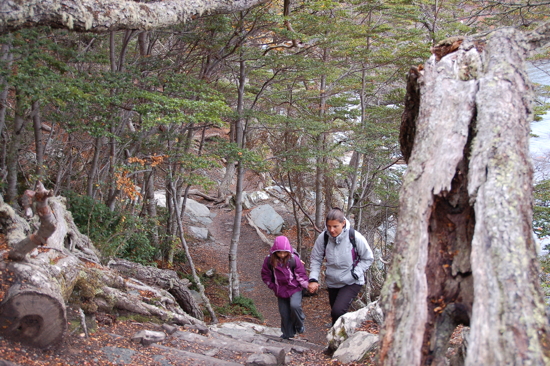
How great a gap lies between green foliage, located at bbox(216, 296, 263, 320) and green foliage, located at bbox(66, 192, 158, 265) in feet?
7.81

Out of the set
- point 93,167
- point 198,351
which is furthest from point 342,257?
point 93,167

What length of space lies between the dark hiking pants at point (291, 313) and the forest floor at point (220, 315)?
1.80 feet

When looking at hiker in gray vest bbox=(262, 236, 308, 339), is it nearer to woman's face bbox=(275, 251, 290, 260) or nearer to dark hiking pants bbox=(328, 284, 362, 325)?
woman's face bbox=(275, 251, 290, 260)

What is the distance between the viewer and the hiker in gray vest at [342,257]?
4656 mm

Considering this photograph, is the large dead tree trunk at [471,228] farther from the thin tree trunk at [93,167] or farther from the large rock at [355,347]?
the thin tree trunk at [93,167]

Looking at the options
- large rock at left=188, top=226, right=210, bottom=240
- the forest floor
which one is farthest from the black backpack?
large rock at left=188, top=226, right=210, bottom=240

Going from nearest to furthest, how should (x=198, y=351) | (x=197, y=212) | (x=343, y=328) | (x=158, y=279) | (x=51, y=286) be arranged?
(x=51, y=286)
(x=198, y=351)
(x=343, y=328)
(x=158, y=279)
(x=197, y=212)

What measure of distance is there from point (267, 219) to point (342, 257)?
15.2m

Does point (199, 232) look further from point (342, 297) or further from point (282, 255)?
point (342, 297)

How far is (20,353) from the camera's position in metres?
3.09

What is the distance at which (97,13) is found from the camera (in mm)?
3490

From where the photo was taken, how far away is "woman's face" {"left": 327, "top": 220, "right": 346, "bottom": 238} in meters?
4.52

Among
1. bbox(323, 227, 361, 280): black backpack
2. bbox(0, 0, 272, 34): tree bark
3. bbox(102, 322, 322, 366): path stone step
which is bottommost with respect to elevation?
bbox(102, 322, 322, 366): path stone step

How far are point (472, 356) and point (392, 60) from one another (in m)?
11.7
